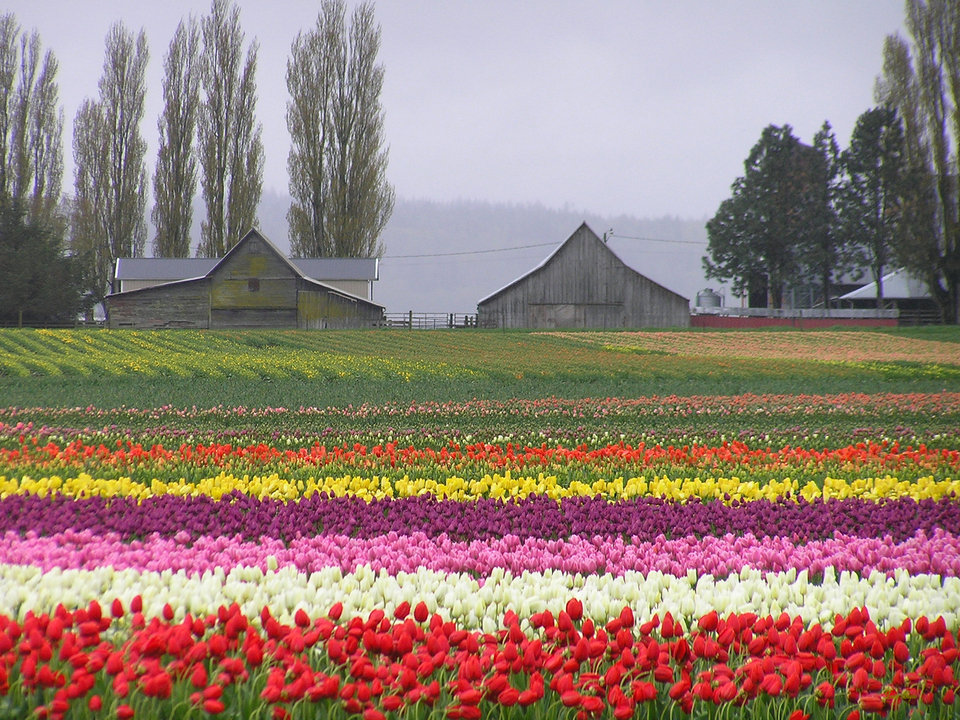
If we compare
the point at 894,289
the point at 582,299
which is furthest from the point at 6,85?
the point at 894,289

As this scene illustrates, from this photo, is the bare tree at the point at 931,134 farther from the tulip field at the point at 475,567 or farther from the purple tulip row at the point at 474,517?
the purple tulip row at the point at 474,517

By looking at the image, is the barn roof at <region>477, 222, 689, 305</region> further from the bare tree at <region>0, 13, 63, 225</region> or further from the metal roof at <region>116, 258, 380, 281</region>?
the bare tree at <region>0, 13, 63, 225</region>

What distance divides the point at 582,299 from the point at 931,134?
1993cm

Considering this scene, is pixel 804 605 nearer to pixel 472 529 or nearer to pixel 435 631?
→ pixel 435 631

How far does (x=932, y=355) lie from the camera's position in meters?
29.1

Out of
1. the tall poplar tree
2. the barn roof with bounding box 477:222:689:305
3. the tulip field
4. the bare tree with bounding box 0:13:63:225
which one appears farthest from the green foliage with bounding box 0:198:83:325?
the tall poplar tree

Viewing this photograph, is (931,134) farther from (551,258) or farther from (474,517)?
(474,517)

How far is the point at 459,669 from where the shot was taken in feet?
9.80

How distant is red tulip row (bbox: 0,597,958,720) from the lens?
9.12 feet

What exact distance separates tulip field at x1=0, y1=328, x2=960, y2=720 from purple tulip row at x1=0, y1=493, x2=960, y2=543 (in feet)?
0.10

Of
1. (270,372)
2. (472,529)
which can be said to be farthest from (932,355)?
(472,529)

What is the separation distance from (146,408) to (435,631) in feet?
44.8

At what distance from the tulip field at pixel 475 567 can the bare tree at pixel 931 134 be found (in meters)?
30.5

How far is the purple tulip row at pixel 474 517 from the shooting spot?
19.8 ft
